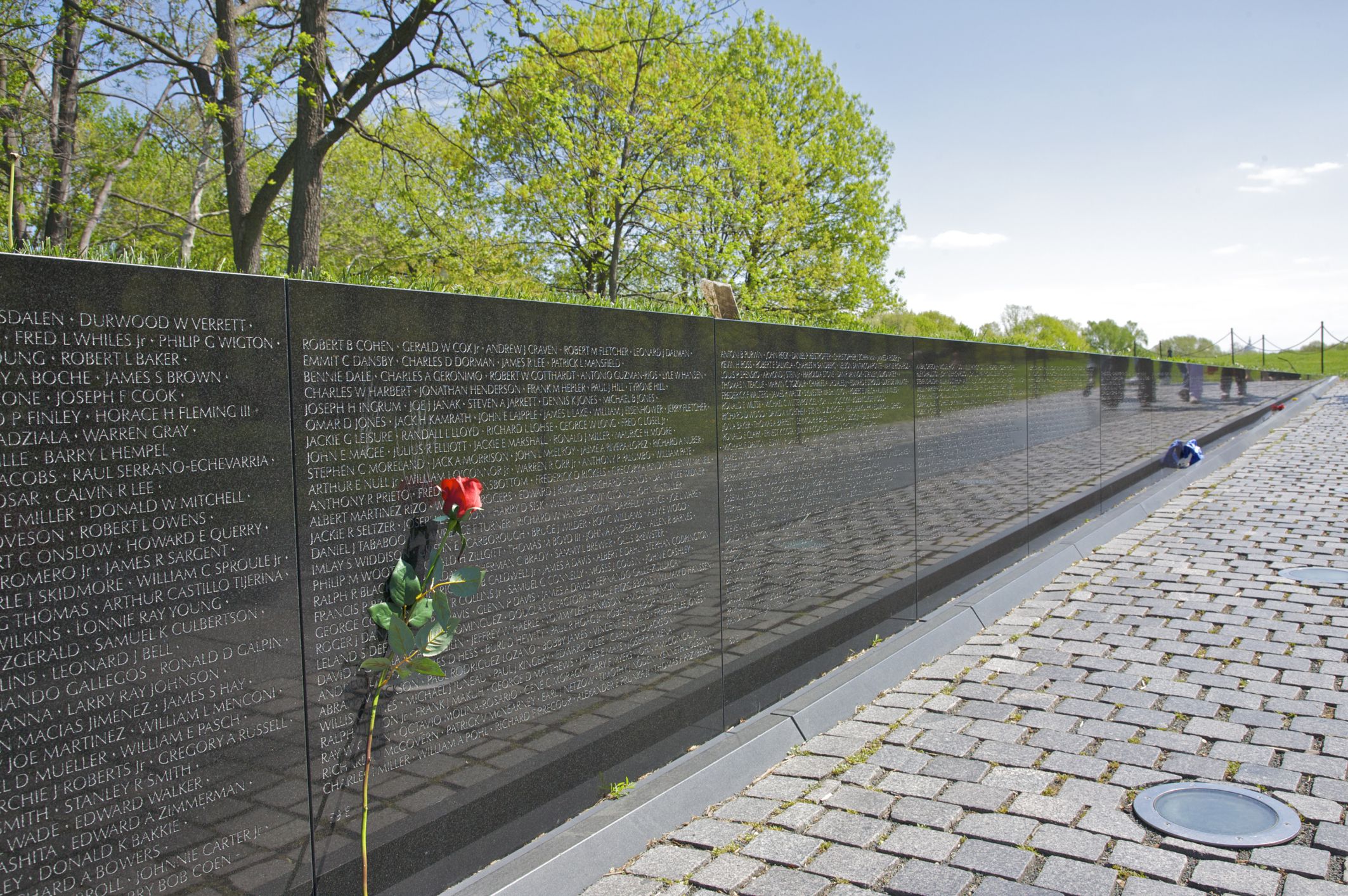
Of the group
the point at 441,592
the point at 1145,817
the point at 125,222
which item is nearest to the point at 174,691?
the point at 441,592

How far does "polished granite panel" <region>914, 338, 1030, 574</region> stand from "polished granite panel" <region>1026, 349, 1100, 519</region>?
364mm

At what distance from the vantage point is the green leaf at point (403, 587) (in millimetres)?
3111

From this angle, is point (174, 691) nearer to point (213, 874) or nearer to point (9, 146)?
point (213, 874)

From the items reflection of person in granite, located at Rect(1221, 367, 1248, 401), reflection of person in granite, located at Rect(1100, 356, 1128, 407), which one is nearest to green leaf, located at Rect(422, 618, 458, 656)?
reflection of person in granite, located at Rect(1100, 356, 1128, 407)

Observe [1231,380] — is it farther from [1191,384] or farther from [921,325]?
[921,325]

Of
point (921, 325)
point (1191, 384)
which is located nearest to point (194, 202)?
point (1191, 384)

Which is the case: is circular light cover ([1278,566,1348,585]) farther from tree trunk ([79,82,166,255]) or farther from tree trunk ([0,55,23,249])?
tree trunk ([79,82,166,255])

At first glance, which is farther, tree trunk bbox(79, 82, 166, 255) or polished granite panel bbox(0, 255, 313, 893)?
tree trunk bbox(79, 82, 166, 255)

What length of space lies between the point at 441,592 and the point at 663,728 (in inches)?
69.2

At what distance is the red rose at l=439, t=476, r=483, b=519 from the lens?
3117 mm

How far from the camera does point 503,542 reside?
3.65 metres

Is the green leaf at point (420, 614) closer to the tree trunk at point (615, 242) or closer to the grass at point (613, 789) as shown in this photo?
the grass at point (613, 789)

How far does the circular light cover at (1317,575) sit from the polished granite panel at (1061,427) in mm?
2273

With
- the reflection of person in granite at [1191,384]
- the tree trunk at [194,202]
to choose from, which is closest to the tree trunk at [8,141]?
the tree trunk at [194,202]
